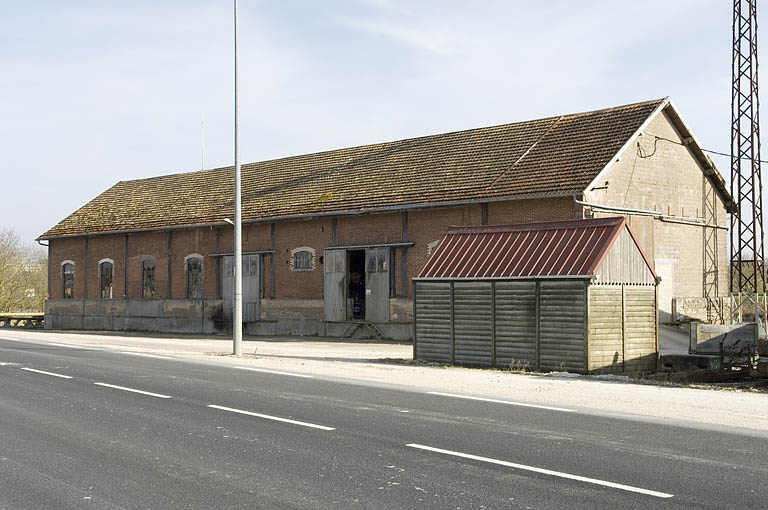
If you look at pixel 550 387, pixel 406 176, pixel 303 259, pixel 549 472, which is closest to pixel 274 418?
pixel 549 472

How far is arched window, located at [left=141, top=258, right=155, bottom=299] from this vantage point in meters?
40.1

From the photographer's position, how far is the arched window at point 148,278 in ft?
132

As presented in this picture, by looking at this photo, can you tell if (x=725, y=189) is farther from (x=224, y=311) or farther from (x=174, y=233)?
(x=174, y=233)

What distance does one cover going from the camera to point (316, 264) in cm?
3334

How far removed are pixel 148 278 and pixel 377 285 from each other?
14.4 meters

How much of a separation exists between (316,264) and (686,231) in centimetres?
1386

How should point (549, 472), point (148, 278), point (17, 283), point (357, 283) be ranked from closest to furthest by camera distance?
1. point (549, 472)
2. point (357, 283)
3. point (148, 278)
4. point (17, 283)

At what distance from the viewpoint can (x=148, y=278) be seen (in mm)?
40344

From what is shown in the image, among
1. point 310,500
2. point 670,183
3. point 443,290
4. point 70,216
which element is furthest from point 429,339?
point 70,216

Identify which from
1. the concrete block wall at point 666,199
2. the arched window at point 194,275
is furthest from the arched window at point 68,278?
the concrete block wall at point 666,199

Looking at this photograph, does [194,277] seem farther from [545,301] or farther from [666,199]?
[545,301]

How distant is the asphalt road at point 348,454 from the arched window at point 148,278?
1077 inches

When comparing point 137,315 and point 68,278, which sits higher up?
point 68,278

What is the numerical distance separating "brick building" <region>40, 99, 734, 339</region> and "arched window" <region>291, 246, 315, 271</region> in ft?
0.22
